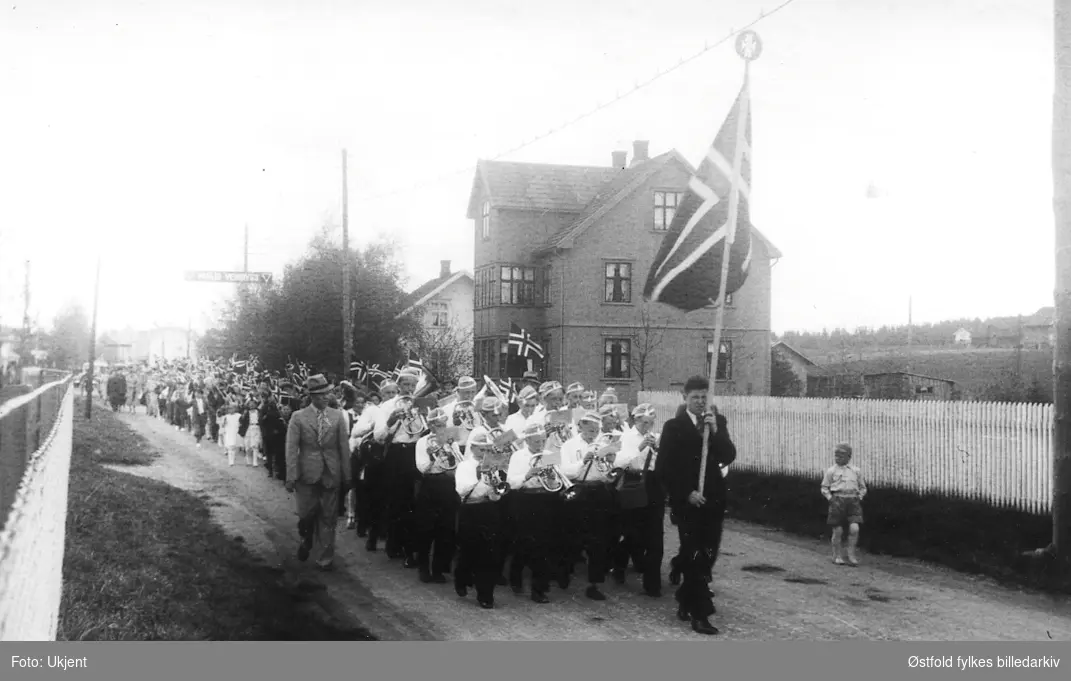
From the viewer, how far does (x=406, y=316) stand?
918 inches

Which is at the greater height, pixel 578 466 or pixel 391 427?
pixel 391 427

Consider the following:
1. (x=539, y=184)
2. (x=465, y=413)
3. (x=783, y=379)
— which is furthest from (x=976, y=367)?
(x=783, y=379)

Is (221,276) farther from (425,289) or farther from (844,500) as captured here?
(425,289)

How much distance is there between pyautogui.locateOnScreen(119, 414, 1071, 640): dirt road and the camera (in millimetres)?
6566

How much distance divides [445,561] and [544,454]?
5.77ft

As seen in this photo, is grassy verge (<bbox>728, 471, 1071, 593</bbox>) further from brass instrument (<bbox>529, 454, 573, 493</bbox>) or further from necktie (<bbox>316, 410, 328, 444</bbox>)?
necktie (<bbox>316, 410, 328, 444</bbox>)

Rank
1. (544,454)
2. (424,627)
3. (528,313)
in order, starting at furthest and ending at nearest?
1. (528,313)
2. (544,454)
3. (424,627)

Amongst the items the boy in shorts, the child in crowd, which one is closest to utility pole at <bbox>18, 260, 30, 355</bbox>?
the child in crowd

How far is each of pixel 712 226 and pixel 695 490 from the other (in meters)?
1.91

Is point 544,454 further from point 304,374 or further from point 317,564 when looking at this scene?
point 304,374

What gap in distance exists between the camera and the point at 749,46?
22.7ft

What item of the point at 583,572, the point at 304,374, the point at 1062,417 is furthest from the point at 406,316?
the point at 1062,417

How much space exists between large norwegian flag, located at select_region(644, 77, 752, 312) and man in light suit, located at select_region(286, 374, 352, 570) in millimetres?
3257

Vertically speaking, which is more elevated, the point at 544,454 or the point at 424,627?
the point at 544,454
